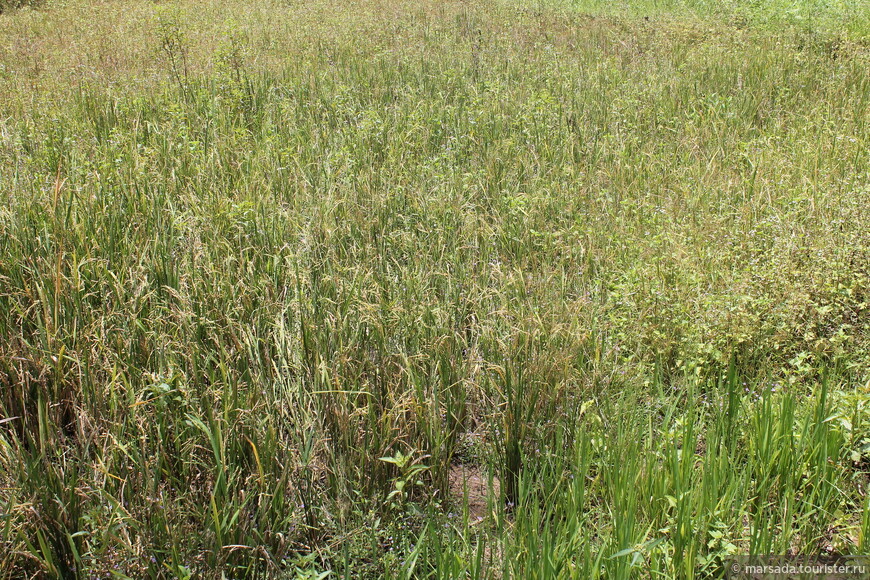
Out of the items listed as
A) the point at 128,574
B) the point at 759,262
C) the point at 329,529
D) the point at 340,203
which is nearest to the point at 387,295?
the point at 340,203

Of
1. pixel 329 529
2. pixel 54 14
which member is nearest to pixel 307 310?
pixel 329 529

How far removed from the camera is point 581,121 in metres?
6.52

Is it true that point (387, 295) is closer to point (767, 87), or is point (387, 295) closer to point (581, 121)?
point (581, 121)

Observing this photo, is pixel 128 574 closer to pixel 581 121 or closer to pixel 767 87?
pixel 581 121

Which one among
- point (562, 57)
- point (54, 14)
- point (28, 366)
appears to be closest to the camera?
point (28, 366)

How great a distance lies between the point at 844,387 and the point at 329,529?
230 centimetres

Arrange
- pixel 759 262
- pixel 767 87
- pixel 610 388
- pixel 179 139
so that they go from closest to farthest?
pixel 610 388 → pixel 759 262 → pixel 179 139 → pixel 767 87

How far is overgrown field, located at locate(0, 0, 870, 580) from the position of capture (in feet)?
7.30

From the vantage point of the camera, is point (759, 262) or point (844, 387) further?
point (759, 262)

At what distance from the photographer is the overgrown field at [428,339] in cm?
223

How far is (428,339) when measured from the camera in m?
3.20

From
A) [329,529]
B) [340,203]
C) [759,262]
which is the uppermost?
[340,203]

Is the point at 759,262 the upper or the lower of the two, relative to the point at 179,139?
lower

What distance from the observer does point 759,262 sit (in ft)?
12.8
